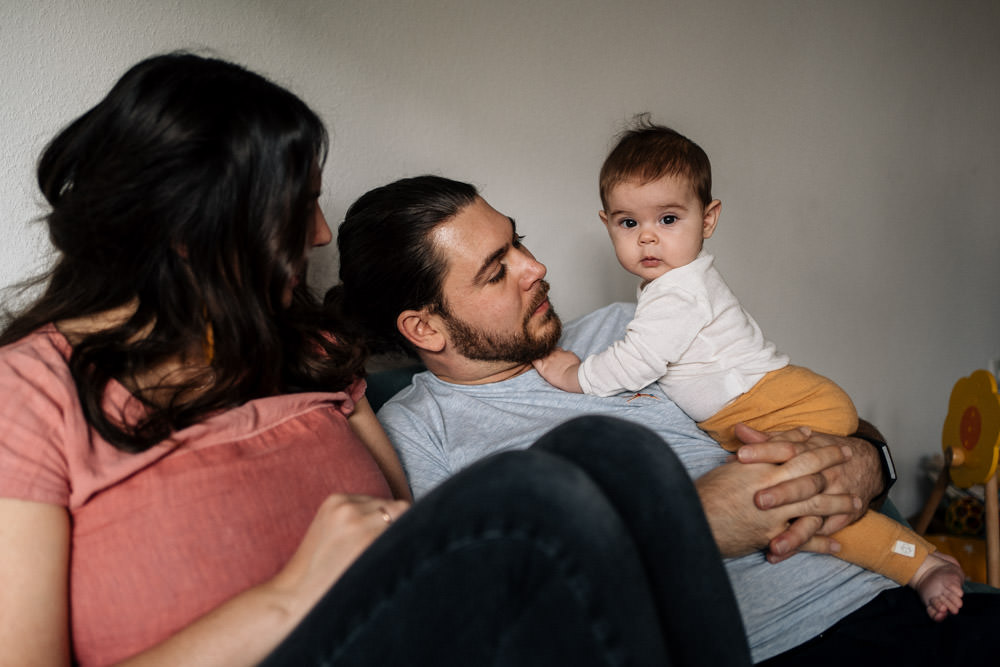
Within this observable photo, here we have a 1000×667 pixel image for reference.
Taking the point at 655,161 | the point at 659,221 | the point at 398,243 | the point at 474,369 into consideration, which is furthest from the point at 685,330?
the point at 398,243

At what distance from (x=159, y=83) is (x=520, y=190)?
3.56 feet

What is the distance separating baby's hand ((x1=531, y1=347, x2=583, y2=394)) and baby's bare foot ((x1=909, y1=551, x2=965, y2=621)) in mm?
683

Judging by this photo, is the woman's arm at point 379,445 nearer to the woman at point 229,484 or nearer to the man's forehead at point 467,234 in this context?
the woman at point 229,484

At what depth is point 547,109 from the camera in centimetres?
186

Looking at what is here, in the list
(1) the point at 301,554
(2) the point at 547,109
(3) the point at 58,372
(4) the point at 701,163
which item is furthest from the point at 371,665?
(2) the point at 547,109

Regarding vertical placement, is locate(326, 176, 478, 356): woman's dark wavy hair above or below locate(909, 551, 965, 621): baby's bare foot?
above

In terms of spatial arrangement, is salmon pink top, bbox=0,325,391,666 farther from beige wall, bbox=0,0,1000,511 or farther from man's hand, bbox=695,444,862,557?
man's hand, bbox=695,444,862,557

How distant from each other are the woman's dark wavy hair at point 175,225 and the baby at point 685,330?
2.17ft

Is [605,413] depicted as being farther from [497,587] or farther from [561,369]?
[497,587]

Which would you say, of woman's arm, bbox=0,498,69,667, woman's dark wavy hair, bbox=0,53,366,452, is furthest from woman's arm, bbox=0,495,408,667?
woman's dark wavy hair, bbox=0,53,366,452

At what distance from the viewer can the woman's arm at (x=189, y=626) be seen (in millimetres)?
721

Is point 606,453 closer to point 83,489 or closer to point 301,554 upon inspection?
point 301,554

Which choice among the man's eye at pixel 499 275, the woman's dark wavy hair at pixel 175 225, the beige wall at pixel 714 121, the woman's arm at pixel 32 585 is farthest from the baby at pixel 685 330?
the woman's arm at pixel 32 585

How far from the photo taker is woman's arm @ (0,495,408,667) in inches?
28.4
